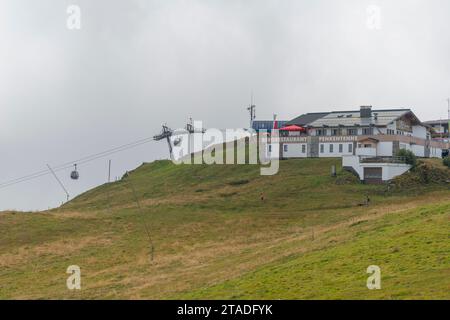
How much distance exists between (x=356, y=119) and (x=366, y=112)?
2.16m

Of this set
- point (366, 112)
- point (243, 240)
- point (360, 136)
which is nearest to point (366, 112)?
point (366, 112)

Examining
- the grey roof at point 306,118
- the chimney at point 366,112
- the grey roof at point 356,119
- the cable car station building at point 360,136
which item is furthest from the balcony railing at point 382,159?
the grey roof at point 306,118

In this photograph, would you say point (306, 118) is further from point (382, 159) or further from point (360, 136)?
point (382, 159)

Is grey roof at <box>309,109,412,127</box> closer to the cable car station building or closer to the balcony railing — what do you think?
the cable car station building

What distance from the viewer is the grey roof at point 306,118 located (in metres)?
115

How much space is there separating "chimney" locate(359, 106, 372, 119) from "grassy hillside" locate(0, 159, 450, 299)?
9.39m

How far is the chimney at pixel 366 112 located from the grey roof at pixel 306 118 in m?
9.52

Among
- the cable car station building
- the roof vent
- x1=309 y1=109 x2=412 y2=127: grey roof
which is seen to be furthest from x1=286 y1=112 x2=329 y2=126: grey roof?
the roof vent

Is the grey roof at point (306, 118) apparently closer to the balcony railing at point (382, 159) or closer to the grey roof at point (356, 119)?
the grey roof at point (356, 119)

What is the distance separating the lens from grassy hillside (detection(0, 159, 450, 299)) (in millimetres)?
39312

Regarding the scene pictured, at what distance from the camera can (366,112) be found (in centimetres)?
10788
